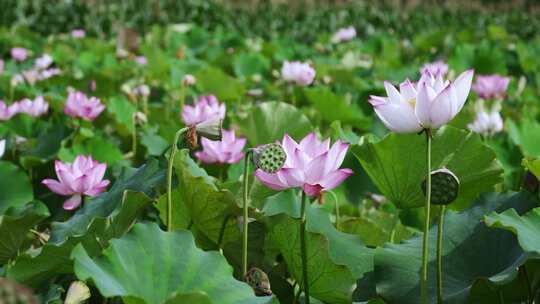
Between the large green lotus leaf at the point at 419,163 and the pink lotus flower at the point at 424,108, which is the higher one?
the pink lotus flower at the point at 424,108

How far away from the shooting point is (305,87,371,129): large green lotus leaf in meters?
2.58

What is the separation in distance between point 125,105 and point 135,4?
6.91m

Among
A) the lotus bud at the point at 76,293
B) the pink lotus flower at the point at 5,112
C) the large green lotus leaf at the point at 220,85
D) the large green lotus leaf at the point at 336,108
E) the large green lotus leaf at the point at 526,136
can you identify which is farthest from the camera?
the large green lotus leaf at the point at 220,85

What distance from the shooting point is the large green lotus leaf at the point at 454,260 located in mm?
1192

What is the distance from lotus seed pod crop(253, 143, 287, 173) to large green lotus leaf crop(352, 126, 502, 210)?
0.33 m

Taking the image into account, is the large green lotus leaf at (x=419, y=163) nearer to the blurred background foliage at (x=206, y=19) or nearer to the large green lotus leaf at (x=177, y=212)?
the large green lotus leaf at (x=177, y=212)

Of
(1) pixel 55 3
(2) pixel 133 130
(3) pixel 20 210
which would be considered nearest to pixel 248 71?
(2) pixel 133 130

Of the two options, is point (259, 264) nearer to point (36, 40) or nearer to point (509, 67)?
point (509, 67)

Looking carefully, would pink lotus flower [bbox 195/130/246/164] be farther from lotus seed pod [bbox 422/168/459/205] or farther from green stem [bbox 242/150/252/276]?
lotus seed pod [bbox 422/168/459/205]

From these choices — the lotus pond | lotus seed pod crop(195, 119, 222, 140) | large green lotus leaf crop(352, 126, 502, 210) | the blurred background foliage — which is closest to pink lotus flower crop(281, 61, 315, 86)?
the lotus pond

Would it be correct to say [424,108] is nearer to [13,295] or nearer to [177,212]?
[177,212]

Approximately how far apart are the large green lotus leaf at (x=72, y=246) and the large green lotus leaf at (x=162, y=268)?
12 cm

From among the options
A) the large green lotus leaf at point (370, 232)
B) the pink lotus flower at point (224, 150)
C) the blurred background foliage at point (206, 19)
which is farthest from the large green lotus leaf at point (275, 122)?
the blurred background foliage at point (206, 19)

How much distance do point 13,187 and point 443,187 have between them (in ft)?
3.25
